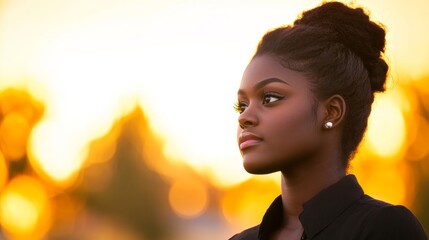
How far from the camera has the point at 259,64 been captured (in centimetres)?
436

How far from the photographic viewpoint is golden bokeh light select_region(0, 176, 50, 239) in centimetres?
3900

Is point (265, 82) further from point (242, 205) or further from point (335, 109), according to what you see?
point (242, 205)

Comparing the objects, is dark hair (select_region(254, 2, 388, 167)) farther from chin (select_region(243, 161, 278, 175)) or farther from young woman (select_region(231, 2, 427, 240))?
chin (select_region(243, 161, 278, 175))

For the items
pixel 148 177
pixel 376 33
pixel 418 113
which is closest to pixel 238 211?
pixel 148 177

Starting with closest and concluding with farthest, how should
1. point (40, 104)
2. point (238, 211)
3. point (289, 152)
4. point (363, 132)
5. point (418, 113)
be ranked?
1. point (289, 152)
2. point (363, 132)
3. point (418, 113)
4. point (40, 104)
5. point (238, 211)

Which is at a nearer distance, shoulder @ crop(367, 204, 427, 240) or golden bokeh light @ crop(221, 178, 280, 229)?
shoulder @ crop(367, 204, 427, 240)

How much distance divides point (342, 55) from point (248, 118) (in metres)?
0.54

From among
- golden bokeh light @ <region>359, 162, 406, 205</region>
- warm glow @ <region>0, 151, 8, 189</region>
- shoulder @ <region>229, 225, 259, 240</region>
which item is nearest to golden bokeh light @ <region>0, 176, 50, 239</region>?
warm glow @ <region>0, 151, 8, 189</region>

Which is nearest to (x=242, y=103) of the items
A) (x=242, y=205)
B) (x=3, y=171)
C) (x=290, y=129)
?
(x=290, y=129)

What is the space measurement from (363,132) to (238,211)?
5433 cm

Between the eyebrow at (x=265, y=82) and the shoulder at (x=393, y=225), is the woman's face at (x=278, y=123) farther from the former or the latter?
the shoulder at (x=393, y=225)

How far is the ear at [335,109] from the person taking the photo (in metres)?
4.25

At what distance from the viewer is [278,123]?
4.16 meters

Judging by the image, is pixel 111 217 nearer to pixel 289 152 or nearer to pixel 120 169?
pixel 120 169
